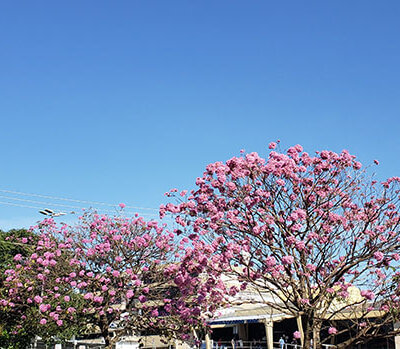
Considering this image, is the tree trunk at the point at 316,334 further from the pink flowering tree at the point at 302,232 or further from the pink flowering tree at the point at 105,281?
the pink flowering tree at the point at 105,281

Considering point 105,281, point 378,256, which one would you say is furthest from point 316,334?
point 105,281

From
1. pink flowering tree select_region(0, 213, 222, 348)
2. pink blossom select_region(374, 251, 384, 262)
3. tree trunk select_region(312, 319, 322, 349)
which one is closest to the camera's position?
pink blossom select_region(374, 251, 384, 262)

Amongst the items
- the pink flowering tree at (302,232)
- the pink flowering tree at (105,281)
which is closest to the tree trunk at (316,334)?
the pink flowering tree at (302,232)

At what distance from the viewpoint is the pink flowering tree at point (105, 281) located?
17.1 metres

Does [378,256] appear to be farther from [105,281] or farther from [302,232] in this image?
[105,281]

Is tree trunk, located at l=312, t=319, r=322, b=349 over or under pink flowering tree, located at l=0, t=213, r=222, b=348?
under

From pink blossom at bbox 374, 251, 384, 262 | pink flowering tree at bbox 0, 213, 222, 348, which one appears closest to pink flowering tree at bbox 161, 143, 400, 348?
pink blossom at bbox 374, 251, 384, 262

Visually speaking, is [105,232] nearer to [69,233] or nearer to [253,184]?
[69,233]

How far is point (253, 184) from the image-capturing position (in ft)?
37.3

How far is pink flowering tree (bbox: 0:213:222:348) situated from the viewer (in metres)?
17.1

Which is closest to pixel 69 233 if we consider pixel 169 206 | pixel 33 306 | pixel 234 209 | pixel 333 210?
pixel 33 306

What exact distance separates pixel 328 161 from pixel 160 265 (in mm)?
8970

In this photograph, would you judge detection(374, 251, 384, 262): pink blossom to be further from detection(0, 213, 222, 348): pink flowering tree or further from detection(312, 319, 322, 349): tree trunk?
detection(0, 213, 222, 348): pink flowering tree

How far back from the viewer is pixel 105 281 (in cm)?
1703
